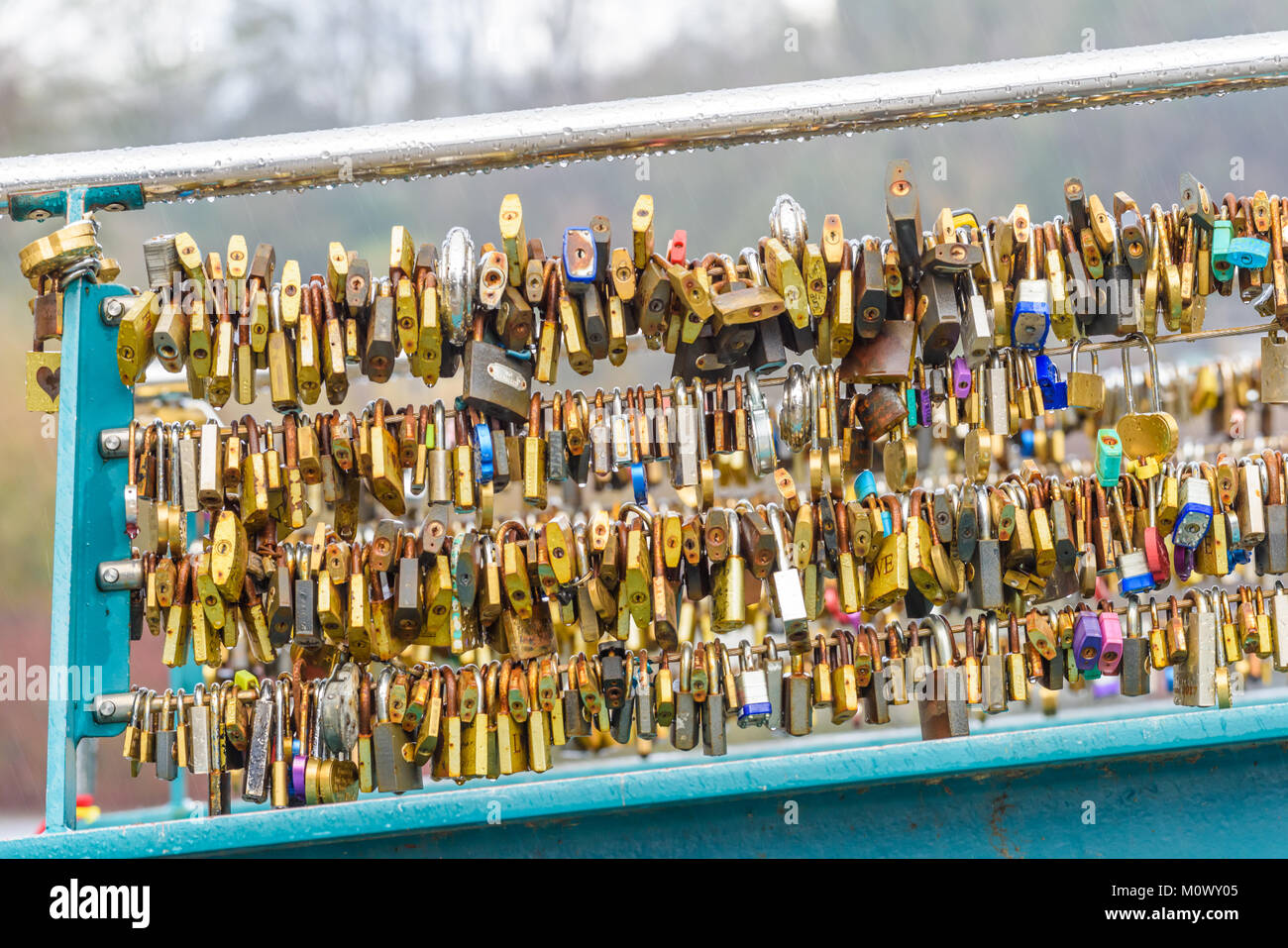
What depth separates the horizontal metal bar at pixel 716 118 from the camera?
1858mm

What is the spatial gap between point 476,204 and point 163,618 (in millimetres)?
13649

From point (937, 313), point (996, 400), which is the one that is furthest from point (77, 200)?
point (996, 400)

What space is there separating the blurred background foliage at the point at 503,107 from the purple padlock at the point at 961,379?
1203 cm

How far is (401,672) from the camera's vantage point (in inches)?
73.6

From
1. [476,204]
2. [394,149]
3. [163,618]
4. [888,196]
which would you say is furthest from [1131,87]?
[476,204]

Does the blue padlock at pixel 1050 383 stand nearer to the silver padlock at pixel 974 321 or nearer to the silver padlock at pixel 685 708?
the silver padlock at pixel 974 321

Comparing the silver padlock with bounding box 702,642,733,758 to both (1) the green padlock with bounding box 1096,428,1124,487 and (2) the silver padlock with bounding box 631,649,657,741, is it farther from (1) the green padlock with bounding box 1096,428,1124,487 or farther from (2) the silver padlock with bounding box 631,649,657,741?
(1) the green padlock with bounding box 1096,428,1124,487

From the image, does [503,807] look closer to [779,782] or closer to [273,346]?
[779,782]

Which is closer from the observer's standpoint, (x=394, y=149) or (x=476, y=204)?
(x=394, y=149)

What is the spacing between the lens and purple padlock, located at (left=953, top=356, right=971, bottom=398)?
1.95m

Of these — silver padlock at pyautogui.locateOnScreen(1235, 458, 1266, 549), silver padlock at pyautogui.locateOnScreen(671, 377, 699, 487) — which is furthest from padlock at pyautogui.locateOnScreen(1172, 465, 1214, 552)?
silver padlock at pyautogui.locateOnScreen(671, 377, 699, 487)

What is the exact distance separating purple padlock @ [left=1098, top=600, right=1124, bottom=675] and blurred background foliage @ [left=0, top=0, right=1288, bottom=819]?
12.2 metres

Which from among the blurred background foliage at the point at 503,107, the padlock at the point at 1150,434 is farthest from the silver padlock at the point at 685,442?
the blurred background foliage at the point at 503,107

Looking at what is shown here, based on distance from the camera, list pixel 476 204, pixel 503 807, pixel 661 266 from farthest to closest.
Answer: pixel 476 204 < pixel 661 266 < pixel 503 807
